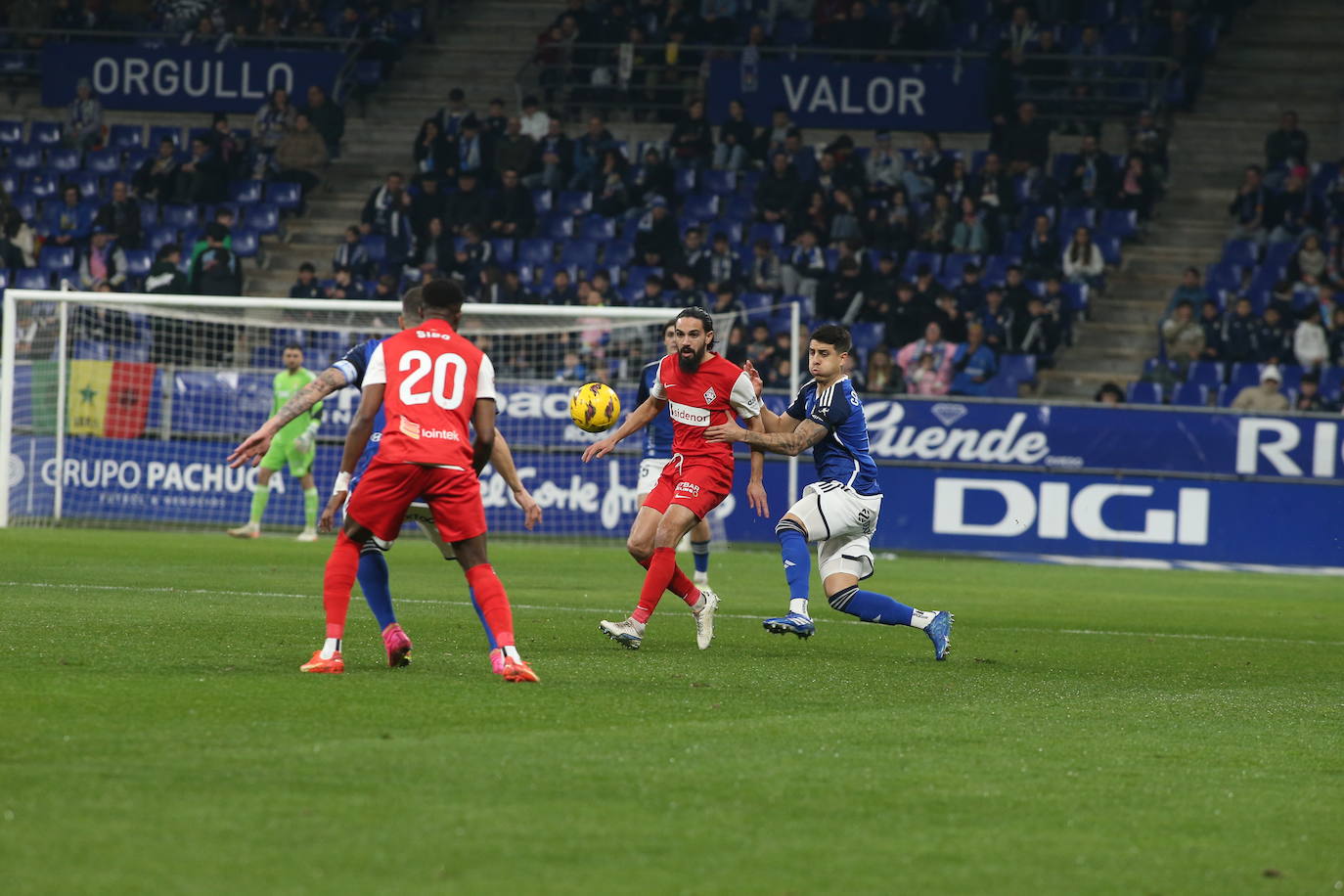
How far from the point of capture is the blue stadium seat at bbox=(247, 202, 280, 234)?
28.8m

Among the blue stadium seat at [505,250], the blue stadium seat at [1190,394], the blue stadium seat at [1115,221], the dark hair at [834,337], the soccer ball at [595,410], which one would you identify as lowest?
the soccer ball at [595,410]

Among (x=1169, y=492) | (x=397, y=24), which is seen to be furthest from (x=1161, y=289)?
(x=397, y=24)

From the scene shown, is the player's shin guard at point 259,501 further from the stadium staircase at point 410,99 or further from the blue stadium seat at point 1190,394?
the blue stadium seat at point 1190,394

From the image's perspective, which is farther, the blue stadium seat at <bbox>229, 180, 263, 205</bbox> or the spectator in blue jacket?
the blue stadium seat at <bbox>229, 180, 263, 205</bbox>

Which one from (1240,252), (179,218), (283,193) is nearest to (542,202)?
(283,193)

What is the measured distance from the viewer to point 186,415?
2177cm

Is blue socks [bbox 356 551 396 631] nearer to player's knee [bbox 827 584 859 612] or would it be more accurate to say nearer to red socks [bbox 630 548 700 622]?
red socks [bbox 630 548 700 622]

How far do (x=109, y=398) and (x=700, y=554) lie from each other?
31.5 feet

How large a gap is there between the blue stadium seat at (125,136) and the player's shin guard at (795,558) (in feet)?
74.1

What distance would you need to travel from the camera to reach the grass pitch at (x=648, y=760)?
15.7ft

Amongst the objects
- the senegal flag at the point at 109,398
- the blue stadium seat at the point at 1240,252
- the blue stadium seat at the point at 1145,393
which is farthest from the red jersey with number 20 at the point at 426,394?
the blue stadium seat at the point at 1240,252

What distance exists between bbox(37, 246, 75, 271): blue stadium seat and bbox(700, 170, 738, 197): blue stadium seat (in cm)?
990

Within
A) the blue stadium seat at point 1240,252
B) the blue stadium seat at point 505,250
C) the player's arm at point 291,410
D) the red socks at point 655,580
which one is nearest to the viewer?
the player's arm at point 291,410

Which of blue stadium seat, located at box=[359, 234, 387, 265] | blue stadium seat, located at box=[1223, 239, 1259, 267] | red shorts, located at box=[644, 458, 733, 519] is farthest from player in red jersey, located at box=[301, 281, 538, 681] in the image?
blue stadium seat, located at box=[1223, 239, 1259, 267]
